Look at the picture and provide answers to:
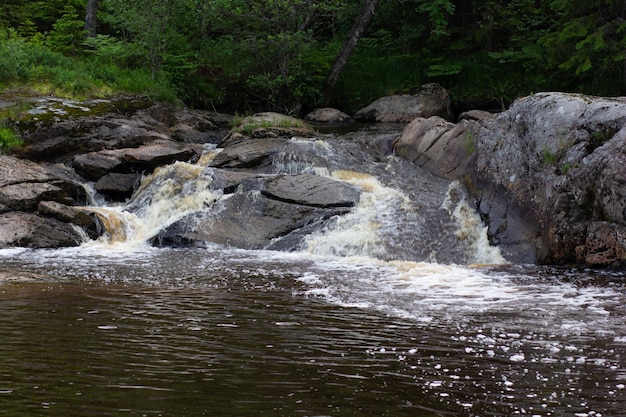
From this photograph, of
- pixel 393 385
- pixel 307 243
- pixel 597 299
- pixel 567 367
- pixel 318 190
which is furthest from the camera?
pixel 318 190

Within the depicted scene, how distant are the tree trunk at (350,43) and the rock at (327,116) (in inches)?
55.1

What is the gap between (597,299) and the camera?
26.2ft

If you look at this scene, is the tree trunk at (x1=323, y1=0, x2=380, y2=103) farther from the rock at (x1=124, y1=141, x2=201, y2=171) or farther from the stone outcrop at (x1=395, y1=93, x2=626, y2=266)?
the stone outcrop at (x1=395, y1=93, x2=626, y2=266)

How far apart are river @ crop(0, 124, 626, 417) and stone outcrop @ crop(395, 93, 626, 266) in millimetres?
500

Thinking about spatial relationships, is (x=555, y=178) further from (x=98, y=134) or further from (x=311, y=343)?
(x=98, y=134)

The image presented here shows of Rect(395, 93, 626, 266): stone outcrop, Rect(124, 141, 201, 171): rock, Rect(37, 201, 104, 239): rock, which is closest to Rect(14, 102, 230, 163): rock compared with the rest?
Rect(124, 141, 201, 171): rock

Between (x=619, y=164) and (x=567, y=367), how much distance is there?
5.83 meters

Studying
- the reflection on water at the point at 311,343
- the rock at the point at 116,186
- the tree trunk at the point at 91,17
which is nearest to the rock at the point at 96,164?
the rock at the point at 116,186

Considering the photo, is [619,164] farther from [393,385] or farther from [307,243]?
[393,385]

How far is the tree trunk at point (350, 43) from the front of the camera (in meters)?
23.5

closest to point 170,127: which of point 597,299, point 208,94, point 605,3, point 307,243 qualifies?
point 208,94

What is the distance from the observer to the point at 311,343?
19.4 ft

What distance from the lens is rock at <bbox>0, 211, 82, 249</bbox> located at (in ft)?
39.0

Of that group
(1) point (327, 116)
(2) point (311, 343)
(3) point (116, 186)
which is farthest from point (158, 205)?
(1) point (327, 116)
